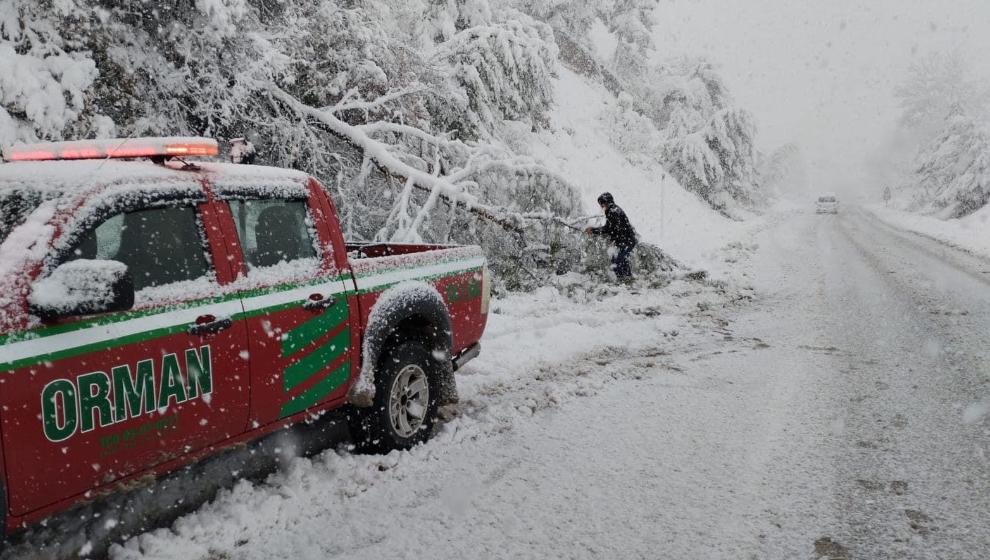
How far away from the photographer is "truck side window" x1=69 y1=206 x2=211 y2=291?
8.85 ft

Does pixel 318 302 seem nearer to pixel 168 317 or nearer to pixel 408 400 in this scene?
pixel 168 317

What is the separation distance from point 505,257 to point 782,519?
7.60 meters

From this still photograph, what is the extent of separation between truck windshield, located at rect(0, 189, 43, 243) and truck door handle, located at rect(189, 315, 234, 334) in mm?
804

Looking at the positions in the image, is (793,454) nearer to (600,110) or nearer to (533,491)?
(533,491)

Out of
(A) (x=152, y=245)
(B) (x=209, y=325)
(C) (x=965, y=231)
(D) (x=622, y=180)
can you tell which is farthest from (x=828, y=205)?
(A) (x=152, y=245)

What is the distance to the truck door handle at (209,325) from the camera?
2.95 m

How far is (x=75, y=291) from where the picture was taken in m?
2.30

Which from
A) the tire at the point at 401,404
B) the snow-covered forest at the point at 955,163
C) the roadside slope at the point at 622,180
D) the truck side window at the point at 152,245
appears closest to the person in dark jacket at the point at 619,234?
the roadside slope at the point at 622,180

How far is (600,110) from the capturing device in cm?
3356

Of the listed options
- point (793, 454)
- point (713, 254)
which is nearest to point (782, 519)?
point (793, 454)

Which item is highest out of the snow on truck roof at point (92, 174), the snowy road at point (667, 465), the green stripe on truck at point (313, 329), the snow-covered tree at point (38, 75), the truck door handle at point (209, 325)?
the snow-covered tree at point (38, 75)

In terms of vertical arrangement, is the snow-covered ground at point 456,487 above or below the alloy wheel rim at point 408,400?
below

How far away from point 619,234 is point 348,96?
18.2 feet

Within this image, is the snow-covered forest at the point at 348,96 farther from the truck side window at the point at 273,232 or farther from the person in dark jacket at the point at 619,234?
the truck side window at the point at 273,232
